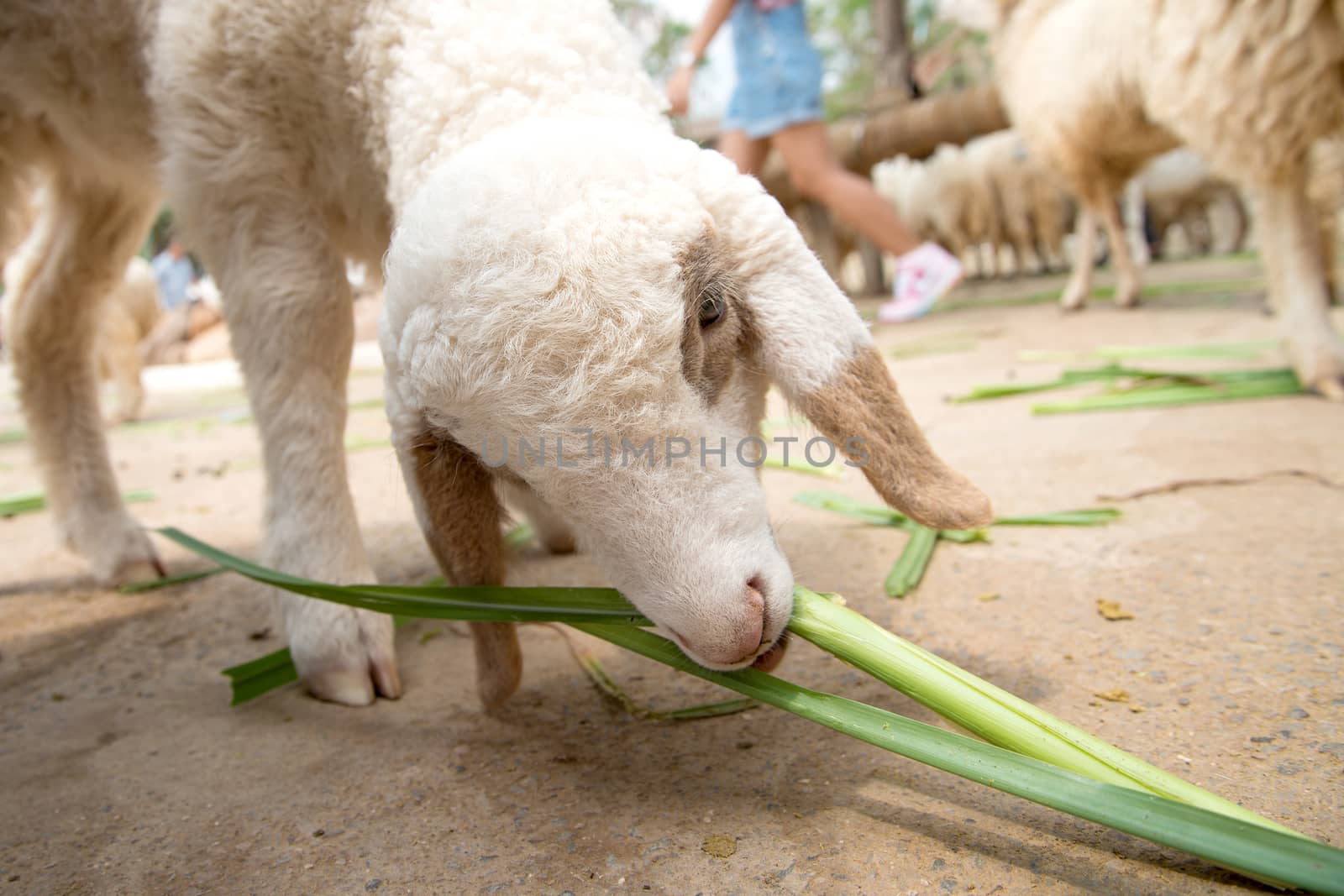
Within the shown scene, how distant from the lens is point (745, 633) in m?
1.04

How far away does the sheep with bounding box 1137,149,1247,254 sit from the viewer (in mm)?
12062

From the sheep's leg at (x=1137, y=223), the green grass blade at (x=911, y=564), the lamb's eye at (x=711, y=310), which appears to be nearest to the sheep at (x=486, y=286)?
the lamb's eye at (x=711, y=310)

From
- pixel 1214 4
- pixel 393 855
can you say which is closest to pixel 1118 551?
pixel 393 855

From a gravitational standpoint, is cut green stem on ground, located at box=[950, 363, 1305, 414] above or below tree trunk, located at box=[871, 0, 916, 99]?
below

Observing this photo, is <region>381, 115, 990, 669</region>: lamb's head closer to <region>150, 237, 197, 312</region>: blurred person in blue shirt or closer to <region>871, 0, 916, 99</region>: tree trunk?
<region>871, 0, 916, 99</region>: tree trunk

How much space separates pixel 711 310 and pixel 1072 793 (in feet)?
2.29

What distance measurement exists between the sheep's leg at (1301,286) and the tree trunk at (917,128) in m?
5.02

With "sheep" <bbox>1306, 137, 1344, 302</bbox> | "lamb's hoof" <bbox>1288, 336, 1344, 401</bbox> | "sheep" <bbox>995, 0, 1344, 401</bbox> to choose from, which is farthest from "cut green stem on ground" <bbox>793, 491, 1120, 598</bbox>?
"sheep" <bbox>1306, 137, 1344, 302</bbox>

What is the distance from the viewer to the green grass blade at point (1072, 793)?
2.76ft

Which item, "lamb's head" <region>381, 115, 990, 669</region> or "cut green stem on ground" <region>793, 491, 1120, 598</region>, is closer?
"lamb's head" <region>381, 115, 990, 669</region>

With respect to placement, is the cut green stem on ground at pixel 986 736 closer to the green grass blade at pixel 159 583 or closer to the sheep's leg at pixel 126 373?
the green grass blade at pixel 159 583

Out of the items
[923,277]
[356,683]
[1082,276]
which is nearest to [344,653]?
[356,683]

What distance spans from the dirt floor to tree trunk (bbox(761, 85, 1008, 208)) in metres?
6.04

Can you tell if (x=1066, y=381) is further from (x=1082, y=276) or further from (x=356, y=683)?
(x=1082, y=276)
